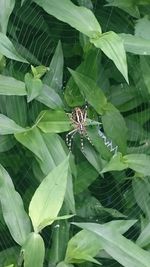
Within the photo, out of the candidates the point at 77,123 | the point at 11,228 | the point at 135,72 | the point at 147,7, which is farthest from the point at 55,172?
the point at 147,7

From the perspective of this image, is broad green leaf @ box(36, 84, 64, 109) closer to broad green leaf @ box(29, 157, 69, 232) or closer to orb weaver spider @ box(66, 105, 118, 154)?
orb weaver spider @ box(66, 105, 118, 154)

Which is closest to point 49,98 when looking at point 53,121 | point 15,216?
point 53,121

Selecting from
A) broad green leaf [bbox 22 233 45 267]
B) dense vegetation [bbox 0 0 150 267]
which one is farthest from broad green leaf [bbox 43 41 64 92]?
broad green leaf [bbox 22 233 45 267]

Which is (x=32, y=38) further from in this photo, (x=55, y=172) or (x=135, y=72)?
(x=55, y=172)

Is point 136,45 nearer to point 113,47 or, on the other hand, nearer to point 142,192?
point 113,47

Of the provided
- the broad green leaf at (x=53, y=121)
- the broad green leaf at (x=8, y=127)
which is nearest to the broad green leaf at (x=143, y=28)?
the broad green leaf at (x=53, y=121)

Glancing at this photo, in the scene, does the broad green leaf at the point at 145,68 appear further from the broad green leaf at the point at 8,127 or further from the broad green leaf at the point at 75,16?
the broad green leaf at the point at 8,127
